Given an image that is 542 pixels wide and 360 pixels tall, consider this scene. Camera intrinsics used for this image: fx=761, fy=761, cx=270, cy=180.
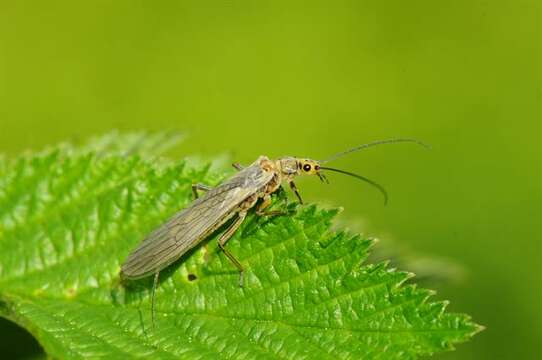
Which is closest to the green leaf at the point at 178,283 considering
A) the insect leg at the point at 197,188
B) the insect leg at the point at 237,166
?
the insect leg at the point at 197,188

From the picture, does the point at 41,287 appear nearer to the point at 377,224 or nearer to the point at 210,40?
the point at 377,224

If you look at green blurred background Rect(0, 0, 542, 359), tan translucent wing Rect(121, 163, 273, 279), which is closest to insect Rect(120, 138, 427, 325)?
tan translucent wing Rect(121, 163, 273, 279)

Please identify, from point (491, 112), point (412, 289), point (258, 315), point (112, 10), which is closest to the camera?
point (412, 289)

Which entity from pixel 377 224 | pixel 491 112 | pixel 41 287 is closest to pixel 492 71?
pixel 491 112

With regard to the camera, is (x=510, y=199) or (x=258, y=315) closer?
(x=258, y=315)

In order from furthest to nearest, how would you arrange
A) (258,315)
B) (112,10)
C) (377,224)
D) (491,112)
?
(112,10) → (491,112) → (377,224) → (258,315)
